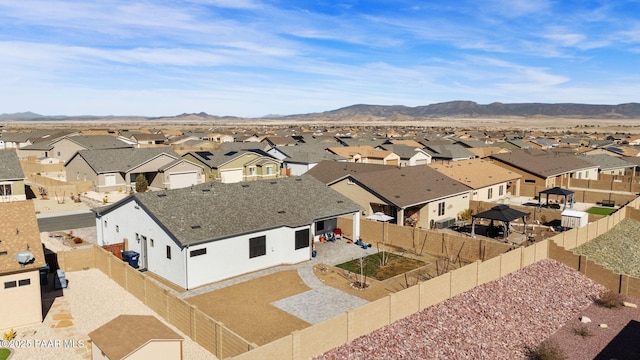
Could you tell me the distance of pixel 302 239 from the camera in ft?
102

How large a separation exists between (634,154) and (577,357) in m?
79.8

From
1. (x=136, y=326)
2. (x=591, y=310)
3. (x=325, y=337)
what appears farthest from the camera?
(x=591, y=310)

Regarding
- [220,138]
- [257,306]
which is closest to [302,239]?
[257,306]

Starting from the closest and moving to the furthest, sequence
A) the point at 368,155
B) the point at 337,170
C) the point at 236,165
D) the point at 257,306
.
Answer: the point at 257,306 < the point at 337,170 < the point at 236,165 < the point at 368,155

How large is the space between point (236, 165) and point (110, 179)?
15932 mm

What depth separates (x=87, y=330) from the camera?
21109 millimetres

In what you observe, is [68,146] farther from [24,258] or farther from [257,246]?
[24,258]

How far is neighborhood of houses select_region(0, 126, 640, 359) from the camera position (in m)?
22.2

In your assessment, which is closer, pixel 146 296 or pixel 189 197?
pixel 146 296

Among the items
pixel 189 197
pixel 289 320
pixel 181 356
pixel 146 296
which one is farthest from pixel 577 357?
pixel 189 197

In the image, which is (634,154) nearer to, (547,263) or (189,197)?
(547,263)

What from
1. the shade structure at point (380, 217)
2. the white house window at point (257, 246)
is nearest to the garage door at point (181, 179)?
the shade structure at point (380, 217)

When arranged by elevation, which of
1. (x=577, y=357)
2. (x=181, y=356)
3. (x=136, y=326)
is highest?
(x=136, y=326)

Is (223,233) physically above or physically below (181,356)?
above
